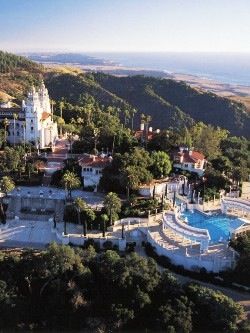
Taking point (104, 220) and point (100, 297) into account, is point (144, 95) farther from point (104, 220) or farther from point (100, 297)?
point (100, 297)

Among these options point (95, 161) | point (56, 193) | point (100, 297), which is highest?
point (95, 161)

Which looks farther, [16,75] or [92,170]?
[16,75]

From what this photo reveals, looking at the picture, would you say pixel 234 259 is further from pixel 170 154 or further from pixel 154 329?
pixel 170 154

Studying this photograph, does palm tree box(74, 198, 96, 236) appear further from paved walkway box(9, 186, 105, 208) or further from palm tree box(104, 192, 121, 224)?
paved walkway box(9, 186, 105, 208)

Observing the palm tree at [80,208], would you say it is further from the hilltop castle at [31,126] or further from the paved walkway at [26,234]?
the hilltop castle at [31,126]

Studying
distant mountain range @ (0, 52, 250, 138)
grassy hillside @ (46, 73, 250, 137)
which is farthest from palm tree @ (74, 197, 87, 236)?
grassy hillside @ (46, 73, 250, 137)

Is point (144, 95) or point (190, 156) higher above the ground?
point (190, 156)

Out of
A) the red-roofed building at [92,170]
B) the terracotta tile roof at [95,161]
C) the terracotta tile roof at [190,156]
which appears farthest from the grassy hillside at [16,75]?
the terracotta tile roof at [190,156]

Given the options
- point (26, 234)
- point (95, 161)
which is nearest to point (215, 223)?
point (95, 161)
